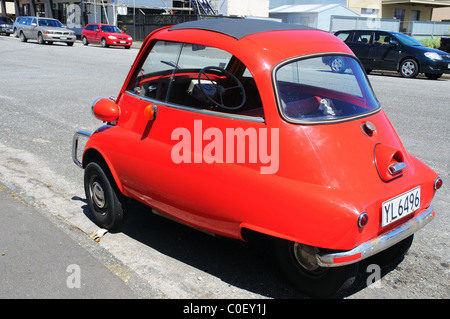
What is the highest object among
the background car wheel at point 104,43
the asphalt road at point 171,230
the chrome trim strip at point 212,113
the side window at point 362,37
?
the chrome trim strip at point 212,113

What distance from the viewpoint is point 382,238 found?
10.2ft

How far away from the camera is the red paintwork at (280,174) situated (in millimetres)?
2996

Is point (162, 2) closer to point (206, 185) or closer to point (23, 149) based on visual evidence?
point (23, 149)

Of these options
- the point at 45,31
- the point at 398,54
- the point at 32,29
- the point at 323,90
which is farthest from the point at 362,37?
the point at 32,29

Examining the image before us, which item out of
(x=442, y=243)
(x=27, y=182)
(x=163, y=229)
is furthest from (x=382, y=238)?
(x=27, y=182)

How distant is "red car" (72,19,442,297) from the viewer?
10.0ft

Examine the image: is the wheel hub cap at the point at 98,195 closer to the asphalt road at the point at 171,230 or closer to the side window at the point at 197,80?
the asphalt road at the point at 171,230

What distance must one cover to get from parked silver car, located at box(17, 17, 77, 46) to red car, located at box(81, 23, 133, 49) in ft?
6.26

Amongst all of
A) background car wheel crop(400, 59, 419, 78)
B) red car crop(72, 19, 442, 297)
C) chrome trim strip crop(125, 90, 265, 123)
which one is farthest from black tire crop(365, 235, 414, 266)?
background car wheel crop(400, 59, 419, 78)

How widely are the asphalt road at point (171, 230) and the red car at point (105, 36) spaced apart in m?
21.4

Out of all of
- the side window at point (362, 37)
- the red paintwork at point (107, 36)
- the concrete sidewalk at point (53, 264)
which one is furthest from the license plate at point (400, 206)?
the red paintwork at point (107, 36)

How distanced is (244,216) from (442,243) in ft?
6.78

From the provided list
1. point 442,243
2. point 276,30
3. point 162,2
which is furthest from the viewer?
point 162,2

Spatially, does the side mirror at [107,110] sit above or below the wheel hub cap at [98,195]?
above
